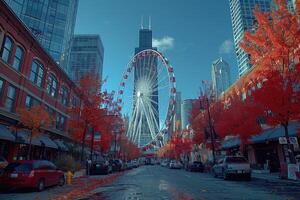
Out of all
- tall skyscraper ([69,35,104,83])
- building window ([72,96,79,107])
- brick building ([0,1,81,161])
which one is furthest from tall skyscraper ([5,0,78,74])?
brick building ([0,1,81,161])

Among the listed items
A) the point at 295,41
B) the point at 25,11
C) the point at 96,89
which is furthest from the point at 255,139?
the point at 25,11

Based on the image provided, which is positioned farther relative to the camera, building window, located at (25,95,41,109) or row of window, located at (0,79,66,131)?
building window, located at (25,95,41,109)

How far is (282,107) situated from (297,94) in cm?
135

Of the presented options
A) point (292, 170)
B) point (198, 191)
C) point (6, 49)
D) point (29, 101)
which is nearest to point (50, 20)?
point (29, 101)

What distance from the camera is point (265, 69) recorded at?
20422mm

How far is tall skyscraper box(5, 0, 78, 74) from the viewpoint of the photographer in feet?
294

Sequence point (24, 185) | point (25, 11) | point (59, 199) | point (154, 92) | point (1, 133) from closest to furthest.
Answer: point (59, 199) → point (24, 185) → point (1, 133) → point (154, 92) → point (25, 11)

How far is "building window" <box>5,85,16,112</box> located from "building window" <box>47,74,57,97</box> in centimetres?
832

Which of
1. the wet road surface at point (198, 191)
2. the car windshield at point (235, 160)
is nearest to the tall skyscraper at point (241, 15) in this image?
the car windshield at point (235, 160)

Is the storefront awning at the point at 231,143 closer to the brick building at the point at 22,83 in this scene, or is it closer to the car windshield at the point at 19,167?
the brick building at the point at 22,83

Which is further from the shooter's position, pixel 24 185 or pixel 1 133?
pixel 1 133

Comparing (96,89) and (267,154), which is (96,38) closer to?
(96,89)

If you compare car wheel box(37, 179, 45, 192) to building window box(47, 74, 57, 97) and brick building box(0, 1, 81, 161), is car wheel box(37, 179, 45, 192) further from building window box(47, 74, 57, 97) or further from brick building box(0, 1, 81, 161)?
building window box(47, 74, 57, 97)

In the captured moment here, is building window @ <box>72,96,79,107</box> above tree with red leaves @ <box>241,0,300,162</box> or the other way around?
above
